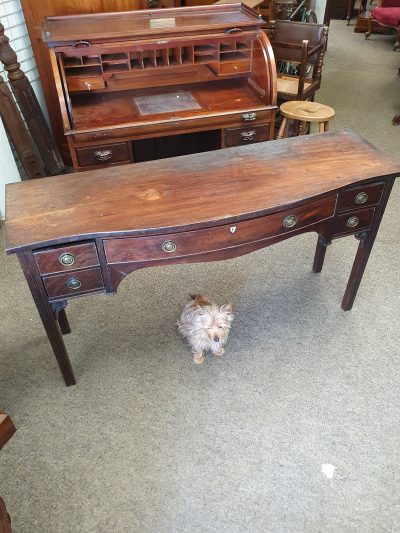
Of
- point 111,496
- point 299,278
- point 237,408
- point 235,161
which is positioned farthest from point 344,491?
point 235,161

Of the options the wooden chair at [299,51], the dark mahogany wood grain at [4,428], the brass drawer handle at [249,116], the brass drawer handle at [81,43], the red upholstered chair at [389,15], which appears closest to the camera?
the dark mahogany wood grain at [4,428]

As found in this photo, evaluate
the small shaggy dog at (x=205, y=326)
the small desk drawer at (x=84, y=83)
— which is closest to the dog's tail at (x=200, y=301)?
the small shaggy dog at (x=205, y=326)

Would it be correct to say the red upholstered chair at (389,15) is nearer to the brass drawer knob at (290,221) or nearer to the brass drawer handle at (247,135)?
the brass drawer handle at (247,135)

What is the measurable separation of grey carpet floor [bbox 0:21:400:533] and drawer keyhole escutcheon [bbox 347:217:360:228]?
0.52 meters

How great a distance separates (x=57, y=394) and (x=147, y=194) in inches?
34.8

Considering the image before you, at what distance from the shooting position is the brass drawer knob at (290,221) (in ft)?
4.83

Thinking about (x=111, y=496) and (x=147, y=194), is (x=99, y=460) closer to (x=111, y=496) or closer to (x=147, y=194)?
(x=111, y=496)

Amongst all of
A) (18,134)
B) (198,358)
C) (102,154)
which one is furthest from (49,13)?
(198,358)

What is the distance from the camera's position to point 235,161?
1651mm

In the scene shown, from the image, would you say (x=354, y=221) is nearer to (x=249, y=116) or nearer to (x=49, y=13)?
(x=249, y=116)

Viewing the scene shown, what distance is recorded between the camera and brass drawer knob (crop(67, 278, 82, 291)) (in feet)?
4.61

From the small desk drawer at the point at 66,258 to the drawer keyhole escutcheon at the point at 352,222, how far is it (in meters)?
0.96

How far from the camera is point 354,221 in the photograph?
1677mm

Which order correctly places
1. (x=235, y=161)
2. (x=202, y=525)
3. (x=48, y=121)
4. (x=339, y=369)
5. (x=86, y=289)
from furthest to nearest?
(x=48, y=121), (x=339, y=369), (x=235, y=161), (x=86, y=289), (x=202, y=525)
